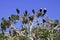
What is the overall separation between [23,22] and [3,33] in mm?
2237

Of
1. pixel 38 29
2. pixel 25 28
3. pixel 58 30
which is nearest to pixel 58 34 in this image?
pixel 58 30

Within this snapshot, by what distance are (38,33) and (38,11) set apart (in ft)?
8.24

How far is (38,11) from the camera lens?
68.9 ft

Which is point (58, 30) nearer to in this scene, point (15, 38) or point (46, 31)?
point (46, 31)

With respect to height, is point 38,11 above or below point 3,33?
above

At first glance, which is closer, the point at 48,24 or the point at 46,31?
the point at 46,31

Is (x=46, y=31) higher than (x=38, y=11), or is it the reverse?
(x=38, y=11)

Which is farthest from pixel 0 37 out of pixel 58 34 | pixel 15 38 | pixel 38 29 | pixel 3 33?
pixel 58 34

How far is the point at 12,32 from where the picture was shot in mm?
20047

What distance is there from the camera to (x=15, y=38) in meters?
19.7

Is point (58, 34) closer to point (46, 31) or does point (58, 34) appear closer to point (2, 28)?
point (46, 31)

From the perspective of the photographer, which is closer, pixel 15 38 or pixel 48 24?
pixel 15 38

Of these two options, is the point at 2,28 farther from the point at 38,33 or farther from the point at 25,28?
the point at 38,33

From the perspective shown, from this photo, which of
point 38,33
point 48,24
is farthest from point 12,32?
point 48,24
